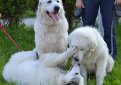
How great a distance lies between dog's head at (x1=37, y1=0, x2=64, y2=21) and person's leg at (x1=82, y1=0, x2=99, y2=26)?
49cm

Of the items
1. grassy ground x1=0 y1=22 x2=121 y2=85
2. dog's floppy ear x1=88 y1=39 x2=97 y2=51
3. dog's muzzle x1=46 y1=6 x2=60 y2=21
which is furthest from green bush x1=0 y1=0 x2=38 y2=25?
dog's floppy ear x1=88 y1=39 x2=97 y2=51

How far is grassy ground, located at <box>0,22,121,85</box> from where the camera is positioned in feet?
22.6

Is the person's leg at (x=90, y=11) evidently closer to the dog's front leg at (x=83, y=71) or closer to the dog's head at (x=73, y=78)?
the dog's front leg at (x=83, y=71)

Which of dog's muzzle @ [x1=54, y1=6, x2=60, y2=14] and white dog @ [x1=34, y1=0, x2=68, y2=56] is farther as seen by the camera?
white dog @ [x1=34, y1=0, x2=68, y2=56]

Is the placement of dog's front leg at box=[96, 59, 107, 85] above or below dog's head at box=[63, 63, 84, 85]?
below

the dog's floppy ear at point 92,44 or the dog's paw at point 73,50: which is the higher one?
the dog's floppy ear at point 92,44

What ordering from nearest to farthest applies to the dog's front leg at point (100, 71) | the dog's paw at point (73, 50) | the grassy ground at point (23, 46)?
the dog's paw at point (73, 50) < the dog's front leg at point (100, 71) < the grassy ground at point (23, 46)

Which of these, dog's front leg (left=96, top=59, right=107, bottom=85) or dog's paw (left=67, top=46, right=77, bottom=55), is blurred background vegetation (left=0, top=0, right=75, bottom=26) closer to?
dog's front leg (left=96, top=59, right=107, bottom=85)

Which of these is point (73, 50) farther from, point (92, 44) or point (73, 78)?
point (73, 78)

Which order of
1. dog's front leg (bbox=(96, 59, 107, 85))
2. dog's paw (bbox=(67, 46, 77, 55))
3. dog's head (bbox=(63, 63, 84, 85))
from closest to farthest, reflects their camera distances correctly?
dog's head (bbox=(63, 63, 84, 85))
dog's paw (bbox=(67, 46, 77, 55))
dog's front leg (bbox=(96, 59, 107, 85))

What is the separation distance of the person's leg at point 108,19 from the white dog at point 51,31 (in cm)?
76

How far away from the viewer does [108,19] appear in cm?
743

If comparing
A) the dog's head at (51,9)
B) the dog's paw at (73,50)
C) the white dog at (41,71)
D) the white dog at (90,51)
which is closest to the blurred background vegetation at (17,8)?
the dog's head at (51,9)

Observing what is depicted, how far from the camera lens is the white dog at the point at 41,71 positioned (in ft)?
19.6
